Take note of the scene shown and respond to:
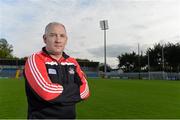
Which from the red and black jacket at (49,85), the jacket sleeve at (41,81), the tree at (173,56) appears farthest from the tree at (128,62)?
the jacket sleeve at (41,81)

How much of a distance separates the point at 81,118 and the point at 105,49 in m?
74.7

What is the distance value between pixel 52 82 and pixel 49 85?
0.07 m

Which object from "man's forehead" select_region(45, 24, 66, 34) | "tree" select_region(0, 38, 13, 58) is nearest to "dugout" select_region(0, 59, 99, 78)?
"tree" select_region(0, 38, 13, 58)

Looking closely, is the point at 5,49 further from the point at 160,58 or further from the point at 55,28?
the point at 55,28

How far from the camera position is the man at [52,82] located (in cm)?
324

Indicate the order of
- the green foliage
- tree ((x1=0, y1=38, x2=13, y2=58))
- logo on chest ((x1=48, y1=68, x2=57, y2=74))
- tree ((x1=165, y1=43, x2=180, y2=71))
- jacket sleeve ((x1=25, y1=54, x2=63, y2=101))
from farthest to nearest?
tree ((x1=0, y1=38, x2=13, y2=58)) → the green foliage → tree ((x1=165, y1=43, x2=180, y2=71)) → logo on chest ((x1=48, y1=68, x2=57, y2=74)) → jacket sleeve ((x1=25, y1=54, x2=63, y2=101))

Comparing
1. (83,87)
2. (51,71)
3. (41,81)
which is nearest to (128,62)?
(83,87)

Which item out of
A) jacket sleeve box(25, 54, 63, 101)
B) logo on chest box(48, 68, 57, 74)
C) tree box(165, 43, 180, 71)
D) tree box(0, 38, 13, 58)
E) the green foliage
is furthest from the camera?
tree box(0, 38, 13, 58)

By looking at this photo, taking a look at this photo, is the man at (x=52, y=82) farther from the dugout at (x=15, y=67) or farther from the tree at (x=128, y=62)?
the tree at (x=128, y=62)

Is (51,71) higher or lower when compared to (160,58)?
lower

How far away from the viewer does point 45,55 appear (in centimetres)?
342

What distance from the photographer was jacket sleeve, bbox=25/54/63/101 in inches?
127

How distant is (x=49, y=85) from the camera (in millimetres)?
3248

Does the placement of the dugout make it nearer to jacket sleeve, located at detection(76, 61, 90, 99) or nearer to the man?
jacket sleeve, located at detection(76, 61, 90, 99)
